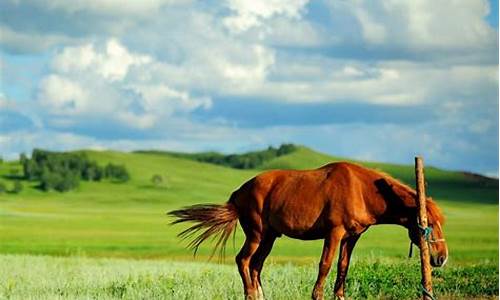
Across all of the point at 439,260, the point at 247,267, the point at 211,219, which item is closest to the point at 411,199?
the point at 439,260

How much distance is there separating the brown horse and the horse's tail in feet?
0.84

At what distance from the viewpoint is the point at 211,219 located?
1603cm

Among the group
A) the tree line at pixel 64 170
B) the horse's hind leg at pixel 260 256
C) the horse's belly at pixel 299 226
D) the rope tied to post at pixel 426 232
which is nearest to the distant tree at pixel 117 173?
the tree line at pixel 64 170

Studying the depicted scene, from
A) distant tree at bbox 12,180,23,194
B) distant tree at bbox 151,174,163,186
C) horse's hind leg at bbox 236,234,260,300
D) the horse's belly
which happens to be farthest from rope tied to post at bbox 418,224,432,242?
distant tree at bbox 151,174,163,186

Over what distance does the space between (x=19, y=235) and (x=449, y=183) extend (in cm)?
12088

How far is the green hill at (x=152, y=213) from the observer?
2269 inches

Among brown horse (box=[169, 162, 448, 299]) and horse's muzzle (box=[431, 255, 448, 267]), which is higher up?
brown horse (box=[169, 162, 448, 299])

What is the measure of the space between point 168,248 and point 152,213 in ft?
217

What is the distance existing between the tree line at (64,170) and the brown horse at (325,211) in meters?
141

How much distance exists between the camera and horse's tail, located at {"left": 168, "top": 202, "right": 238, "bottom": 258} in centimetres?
1588

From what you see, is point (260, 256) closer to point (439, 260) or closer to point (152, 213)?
point (439, 260)

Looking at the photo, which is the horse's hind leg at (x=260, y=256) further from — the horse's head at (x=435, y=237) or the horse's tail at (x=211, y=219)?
the horse's head at (x=435, y=237)

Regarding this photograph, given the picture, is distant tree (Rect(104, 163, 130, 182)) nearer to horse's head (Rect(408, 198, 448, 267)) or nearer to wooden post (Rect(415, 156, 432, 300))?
wooden post (Rect(415, 156, 432, 300))

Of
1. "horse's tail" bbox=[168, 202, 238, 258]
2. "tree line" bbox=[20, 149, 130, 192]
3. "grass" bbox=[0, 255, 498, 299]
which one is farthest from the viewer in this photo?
"tree line" bbox=[20, 149, 130, 192]
